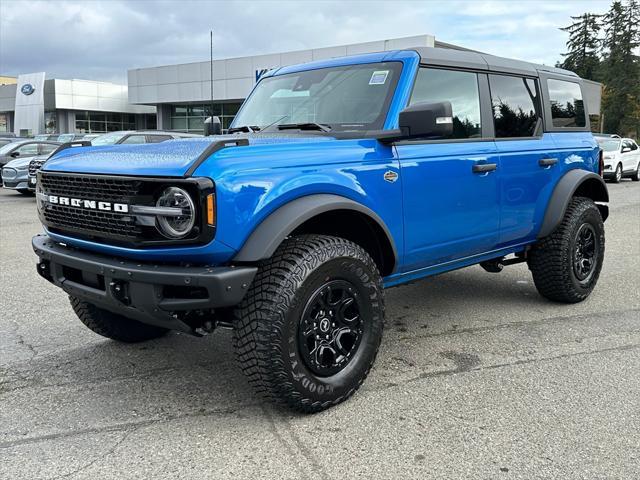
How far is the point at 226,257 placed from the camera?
2.81 meters

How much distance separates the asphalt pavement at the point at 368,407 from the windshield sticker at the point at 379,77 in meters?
1.78

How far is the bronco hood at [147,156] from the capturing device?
9.14 ft

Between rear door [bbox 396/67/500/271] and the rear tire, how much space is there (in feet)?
6.28

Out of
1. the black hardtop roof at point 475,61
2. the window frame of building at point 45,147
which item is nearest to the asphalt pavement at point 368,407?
the black hardtop roof at point 475,61

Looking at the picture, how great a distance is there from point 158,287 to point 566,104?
414 cm

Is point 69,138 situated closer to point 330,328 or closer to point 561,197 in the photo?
point 561,197

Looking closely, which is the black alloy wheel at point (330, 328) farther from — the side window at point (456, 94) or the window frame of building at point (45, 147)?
the window frame of building at point (45, 147)

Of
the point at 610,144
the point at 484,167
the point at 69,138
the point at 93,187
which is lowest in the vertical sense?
the point at 93,187

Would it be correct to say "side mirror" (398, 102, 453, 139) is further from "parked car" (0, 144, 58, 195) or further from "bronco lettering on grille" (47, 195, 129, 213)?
"parked car" (0, 144, 58, 195)

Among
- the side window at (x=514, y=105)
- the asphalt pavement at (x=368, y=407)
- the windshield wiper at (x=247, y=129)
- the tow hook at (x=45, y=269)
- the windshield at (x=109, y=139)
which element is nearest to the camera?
the asphalt pavement at (x=368, y=407)

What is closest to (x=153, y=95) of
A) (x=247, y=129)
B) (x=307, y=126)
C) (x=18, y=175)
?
(x=18, y=175)

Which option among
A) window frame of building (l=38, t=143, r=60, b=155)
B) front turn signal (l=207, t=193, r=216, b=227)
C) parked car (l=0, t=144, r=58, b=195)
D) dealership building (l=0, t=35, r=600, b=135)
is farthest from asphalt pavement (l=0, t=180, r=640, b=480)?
dealership building (l=0, t=35, r=600, b=135)

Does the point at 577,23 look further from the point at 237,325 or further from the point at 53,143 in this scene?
the point at 237,325

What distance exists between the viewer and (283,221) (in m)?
2.91
